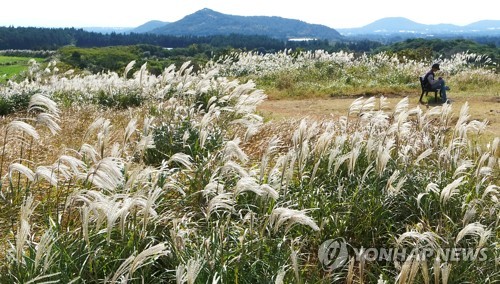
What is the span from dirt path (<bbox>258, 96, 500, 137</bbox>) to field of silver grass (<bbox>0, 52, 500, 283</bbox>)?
501 centimetres

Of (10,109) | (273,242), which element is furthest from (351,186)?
(10,109)

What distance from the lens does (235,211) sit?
4.22m

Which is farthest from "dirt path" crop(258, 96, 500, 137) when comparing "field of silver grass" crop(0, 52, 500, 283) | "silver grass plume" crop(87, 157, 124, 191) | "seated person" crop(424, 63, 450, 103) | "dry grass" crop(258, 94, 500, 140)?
"silver grass plume" crop(87, 157, 124, 191)

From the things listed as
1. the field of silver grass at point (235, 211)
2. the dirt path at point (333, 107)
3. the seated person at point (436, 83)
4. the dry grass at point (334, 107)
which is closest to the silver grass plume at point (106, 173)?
the field of silver grass at point (235, 211)

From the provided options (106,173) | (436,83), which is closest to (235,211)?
(106,173)

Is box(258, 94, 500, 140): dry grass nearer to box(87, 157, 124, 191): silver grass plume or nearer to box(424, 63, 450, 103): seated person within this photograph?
box(424, 63, 450, 103): seated person

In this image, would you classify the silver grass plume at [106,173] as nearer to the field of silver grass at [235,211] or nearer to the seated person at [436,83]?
the field of silver grass at [235,211]

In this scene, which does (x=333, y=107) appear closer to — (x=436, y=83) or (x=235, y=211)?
(x=436, y=83)

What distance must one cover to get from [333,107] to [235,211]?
944 cm

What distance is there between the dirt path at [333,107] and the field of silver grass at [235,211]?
16.4 ft

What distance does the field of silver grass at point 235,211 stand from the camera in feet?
9.65

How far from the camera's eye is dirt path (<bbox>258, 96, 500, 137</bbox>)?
453 inches

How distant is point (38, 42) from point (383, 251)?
177172 mm

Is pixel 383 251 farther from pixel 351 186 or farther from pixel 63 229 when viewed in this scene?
pixel 63 229
